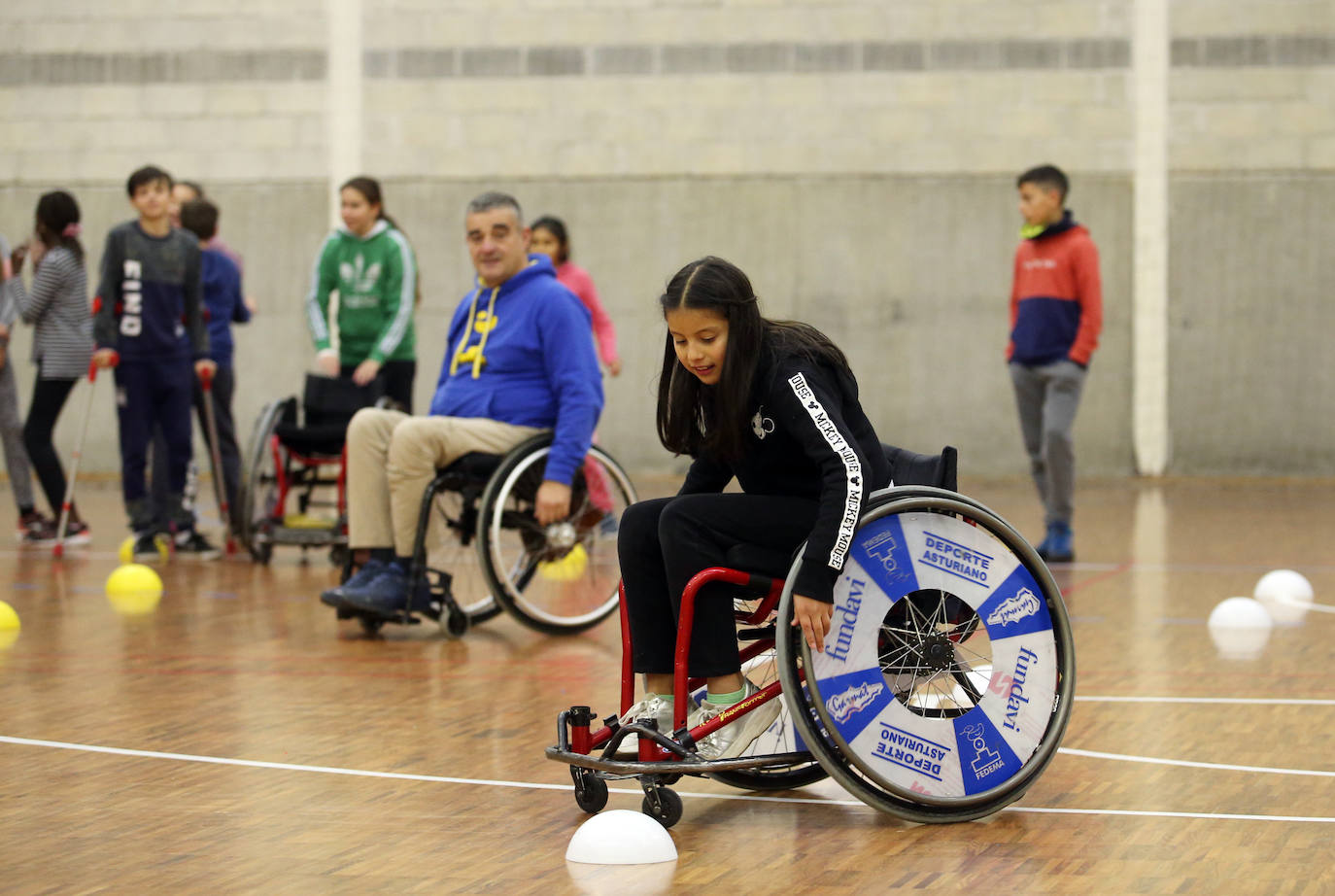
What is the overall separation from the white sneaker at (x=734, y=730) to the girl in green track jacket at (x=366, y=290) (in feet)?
12.4

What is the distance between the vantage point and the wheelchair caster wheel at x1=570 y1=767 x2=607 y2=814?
→ 10.2 feet

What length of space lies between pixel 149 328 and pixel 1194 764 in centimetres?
492

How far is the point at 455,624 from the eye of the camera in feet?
17.2

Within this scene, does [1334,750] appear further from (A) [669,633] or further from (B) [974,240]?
(B) [974,240]

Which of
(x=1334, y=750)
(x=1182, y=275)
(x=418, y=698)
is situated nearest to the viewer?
(x=1334, y=750)

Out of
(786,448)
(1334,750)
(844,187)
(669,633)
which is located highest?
(844,187)

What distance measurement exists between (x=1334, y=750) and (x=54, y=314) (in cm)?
595

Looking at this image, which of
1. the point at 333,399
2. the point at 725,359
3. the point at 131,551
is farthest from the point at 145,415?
the point at 725,359

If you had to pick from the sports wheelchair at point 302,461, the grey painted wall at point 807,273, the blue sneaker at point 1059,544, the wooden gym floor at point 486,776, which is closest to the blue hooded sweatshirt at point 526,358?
the wooden gym floor at point 486,776

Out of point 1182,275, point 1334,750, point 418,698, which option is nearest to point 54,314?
point 418,698

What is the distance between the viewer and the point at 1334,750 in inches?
143

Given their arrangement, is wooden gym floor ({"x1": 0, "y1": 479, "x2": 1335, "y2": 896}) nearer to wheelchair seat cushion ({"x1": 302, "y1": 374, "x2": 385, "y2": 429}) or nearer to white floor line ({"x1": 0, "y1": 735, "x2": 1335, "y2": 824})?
white floor line ({"x1": 0, "y1": 735, "x2": 1335, "y2": 824})

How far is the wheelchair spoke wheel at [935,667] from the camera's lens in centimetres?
299

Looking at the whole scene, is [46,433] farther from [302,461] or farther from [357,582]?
[357,582]
